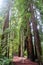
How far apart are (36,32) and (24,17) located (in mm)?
568

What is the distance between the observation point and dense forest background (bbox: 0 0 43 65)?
14.9ft

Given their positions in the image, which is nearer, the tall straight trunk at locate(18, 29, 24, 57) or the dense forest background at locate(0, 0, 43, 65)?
the dense forest background at locate(0, 0, 43, 65)

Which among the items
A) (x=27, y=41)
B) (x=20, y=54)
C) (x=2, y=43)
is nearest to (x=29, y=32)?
→ (x=27, y=41)

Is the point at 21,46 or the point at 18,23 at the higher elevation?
the point at 18,23

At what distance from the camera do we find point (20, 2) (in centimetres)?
451

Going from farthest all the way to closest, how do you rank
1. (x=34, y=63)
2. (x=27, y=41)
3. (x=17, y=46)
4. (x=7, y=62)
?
(x=17, y=46) < (x=27, y=41) < (x=34, y=63) < (x=7, y=62)

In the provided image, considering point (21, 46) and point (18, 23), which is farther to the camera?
point (21, 46)

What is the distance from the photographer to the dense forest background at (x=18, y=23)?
4.54 metres

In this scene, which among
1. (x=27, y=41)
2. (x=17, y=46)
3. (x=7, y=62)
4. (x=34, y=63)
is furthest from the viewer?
(x=17, y=46)

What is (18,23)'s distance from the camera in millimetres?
4945

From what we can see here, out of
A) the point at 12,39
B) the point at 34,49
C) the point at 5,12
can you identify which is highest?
the point at 5,12

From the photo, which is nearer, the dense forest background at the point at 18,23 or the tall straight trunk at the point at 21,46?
the dense forest background at the point at 18,23

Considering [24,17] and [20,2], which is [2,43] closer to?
[24,17]

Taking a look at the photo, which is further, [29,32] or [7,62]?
[29,32]
